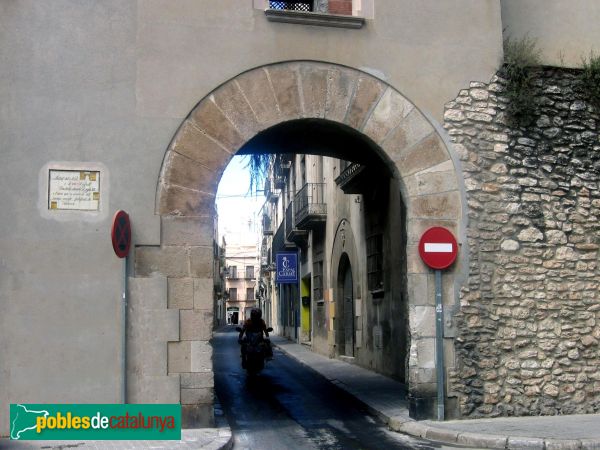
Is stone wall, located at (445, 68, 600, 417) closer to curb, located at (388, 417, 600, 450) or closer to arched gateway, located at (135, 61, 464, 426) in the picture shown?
arched gateway, located at (135, 61, 464, 426)

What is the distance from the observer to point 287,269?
933 inches

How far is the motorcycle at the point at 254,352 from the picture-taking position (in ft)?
48.7

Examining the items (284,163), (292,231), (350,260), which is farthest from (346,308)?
(284,163)

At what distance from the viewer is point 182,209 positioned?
→ 834 centimetres

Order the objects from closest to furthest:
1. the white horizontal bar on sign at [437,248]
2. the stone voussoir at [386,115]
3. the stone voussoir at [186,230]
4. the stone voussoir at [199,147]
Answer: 1. the stone voussoir at [186,230]
2. the stone voussoir at [199,147]
3. the white horizontal bar on sign at [437,248]
4. the stone voussoir at [386,115]

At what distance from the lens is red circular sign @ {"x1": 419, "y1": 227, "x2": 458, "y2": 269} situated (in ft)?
28.9

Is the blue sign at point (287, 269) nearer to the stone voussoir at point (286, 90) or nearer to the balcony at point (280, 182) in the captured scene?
the balcony at point (280, 182)

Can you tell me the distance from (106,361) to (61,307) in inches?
29.6

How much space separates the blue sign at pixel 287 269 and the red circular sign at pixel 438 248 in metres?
14.8

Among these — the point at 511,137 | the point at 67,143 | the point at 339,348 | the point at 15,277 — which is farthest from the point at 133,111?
the point at 339,348

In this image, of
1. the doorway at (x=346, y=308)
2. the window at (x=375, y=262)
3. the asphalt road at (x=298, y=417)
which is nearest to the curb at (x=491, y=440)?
the asphalt road at (x=298, y=417)

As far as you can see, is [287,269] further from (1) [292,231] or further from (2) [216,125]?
(2) [216,125]

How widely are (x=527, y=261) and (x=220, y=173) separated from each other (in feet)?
12.8

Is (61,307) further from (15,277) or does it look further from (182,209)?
(182,209)
